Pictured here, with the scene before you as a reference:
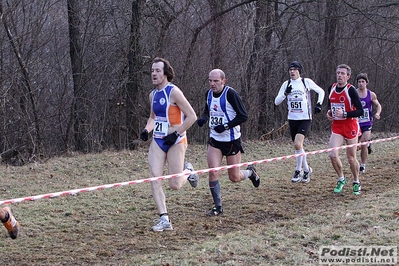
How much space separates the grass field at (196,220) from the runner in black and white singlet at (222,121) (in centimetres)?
82

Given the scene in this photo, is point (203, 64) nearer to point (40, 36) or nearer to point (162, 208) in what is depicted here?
point (40, 36)

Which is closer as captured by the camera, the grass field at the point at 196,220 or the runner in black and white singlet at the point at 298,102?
the grass field at the point at 196,220

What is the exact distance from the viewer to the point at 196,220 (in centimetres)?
827

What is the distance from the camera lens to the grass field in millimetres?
6293

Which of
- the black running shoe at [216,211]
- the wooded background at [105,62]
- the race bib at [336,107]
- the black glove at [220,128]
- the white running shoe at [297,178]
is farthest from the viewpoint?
the wooded background at [105,62]

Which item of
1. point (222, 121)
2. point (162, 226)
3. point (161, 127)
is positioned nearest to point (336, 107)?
point (222, 121)

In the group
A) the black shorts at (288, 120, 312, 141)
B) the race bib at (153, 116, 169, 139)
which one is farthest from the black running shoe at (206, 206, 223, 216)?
the black shorts at (288, 120, 312, 141)

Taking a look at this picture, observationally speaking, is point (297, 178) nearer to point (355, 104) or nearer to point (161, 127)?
point (355, 104)

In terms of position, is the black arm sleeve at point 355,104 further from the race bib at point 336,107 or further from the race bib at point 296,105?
the race bib at point 296,105

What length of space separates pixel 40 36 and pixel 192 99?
4.81 metres

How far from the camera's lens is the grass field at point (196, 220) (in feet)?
20.6

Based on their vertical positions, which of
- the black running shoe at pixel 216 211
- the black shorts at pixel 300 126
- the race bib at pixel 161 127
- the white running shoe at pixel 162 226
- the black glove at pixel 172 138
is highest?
the race bib at pixel 161 127

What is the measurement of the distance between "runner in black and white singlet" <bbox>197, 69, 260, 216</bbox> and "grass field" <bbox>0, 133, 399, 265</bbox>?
819mm

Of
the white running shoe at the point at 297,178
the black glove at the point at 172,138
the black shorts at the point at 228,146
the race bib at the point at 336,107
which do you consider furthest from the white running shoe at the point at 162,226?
the white running shoe at the point at 297,178
